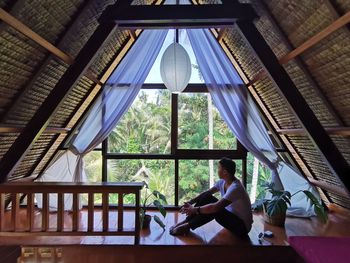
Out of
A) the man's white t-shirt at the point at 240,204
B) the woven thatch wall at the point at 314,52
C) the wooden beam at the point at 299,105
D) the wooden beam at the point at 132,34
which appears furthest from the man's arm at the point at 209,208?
the wooden beam at the point at 132,34

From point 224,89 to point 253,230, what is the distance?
1.77m

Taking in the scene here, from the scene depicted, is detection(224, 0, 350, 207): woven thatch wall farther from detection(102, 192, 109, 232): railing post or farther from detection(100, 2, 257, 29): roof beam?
detection(102, 192, 109, 232): railing post

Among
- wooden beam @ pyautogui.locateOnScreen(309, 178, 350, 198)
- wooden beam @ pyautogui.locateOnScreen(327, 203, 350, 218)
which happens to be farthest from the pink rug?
wooden beam @ pyautogui.locateOnScreen(327, 203, 350, 218)

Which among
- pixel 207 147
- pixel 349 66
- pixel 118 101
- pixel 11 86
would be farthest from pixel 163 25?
pixel 207 147

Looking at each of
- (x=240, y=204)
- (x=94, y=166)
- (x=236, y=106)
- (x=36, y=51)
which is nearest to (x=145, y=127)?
(x=94, y=166)

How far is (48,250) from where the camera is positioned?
2.51 m

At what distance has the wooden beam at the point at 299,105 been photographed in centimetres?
287

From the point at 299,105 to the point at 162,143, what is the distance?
8.00 ft

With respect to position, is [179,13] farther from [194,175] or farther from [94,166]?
[94,166]

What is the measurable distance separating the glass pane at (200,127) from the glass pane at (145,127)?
0.80 feet

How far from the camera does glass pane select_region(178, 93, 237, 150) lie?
4.79 metres

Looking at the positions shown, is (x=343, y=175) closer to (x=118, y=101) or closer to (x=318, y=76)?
(x=318, y=76)

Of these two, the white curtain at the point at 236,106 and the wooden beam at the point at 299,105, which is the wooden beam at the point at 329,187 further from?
the wooden beam at the point at 299,105

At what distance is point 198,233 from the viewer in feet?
11.2
